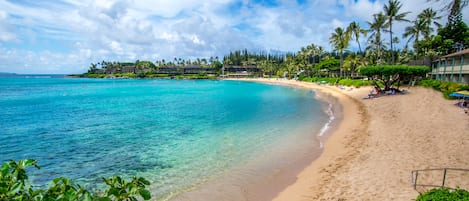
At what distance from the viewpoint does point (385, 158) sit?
12.5 m

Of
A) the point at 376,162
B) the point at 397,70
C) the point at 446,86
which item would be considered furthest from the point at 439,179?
the point at 397,70

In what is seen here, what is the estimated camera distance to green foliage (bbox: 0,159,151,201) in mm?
2025

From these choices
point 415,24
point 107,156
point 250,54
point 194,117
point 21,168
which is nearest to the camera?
point 21,168

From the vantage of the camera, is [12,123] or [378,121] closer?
[378,121]

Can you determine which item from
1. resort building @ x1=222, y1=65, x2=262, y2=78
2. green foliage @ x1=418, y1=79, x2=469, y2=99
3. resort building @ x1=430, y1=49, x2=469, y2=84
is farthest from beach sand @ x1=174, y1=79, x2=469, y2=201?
resort building @ x1=222, y1=65, x2=262, y2=78

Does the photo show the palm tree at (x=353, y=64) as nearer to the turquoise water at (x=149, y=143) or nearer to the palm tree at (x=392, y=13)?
the palm tree at (x=392, y=13)

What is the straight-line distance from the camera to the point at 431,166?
10.9 meters

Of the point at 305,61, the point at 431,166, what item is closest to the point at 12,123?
the point at 431,166

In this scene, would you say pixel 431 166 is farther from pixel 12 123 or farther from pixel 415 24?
pixel 415 24

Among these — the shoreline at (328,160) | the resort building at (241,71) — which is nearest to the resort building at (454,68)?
the shoreline at (328,160)

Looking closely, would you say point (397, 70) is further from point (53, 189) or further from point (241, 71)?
point (241, 71)

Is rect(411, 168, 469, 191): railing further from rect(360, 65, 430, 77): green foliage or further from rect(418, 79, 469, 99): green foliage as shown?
rect(360, 65, 430, 77): green foliage

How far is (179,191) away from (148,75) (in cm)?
17632

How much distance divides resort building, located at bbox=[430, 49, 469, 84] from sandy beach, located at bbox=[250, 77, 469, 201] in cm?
1553
